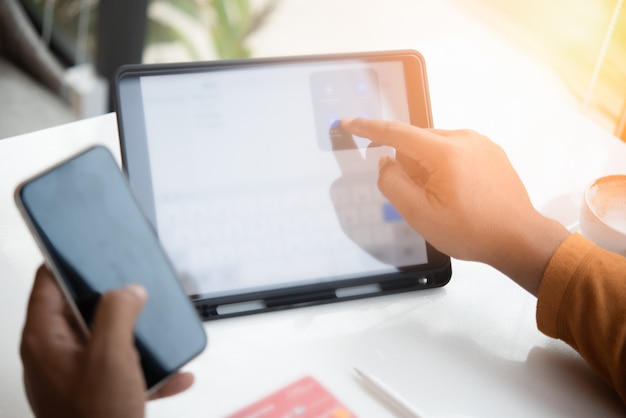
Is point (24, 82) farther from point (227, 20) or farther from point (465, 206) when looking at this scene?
point (465, 206)

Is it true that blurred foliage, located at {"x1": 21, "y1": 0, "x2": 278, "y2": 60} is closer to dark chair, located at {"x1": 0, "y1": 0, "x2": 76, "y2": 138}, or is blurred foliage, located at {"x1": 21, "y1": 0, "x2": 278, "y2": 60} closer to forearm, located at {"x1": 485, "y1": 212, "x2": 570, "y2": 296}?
dark chair, located at {"x1": 0, "y1": 0, "x2": 76, "y2": 138}

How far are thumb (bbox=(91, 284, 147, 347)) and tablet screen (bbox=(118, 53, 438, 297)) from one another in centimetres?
18

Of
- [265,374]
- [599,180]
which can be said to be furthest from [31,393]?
[599,180]

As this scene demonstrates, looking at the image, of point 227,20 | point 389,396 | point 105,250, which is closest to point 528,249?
point 389,396

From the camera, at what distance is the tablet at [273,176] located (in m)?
0.61

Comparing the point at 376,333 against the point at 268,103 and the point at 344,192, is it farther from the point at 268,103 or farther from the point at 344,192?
the point at 268,103

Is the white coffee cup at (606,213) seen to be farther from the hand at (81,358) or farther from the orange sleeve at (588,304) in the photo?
the hand at (81,358)

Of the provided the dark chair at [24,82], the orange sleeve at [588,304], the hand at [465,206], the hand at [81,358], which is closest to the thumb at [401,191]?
the hand at [465,206]

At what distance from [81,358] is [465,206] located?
0.35 meters

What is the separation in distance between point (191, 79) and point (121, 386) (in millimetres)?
314

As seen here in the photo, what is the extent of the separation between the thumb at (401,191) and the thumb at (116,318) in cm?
28

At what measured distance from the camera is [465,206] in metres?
0.61

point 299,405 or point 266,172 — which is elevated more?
point 266,172

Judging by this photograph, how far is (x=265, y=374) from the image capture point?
22.7 inches
